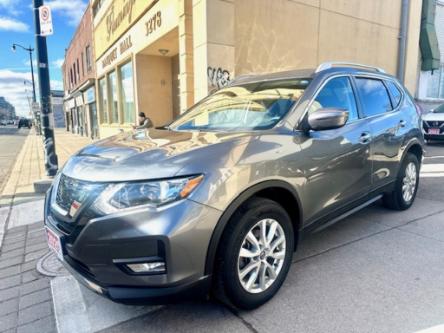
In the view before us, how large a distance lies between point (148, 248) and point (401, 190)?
3594mm

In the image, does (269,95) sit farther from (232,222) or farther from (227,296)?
(227,296)

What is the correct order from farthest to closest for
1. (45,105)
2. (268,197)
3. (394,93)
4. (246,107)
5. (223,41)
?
(223,41) → (45,105) → (394,93) → (246,107) → (268,197)

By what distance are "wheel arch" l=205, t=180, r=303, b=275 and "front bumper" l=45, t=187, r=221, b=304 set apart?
0.05 meters

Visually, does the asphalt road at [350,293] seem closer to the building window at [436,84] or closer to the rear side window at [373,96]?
the rear side window at [373,96]

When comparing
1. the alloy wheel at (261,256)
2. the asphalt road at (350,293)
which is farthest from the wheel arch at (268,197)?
the asphalt road at (350,293)

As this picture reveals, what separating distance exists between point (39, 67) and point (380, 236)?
22.2 feet

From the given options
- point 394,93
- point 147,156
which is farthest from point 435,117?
point 147,156

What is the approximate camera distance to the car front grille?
6.79 feet

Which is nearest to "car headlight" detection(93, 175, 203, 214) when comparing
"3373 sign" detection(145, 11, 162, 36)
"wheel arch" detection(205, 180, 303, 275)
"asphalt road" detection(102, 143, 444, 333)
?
"wheel arch" detection(205, 180, 303, 275)

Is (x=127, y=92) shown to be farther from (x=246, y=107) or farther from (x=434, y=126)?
(x=246, y=107)

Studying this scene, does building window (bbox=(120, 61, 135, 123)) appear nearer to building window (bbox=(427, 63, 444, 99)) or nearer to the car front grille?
the car front grille

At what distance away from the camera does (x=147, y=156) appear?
2.18 meters

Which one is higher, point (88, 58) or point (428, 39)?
point (88, 58)

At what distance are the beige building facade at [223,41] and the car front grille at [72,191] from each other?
5.58m
